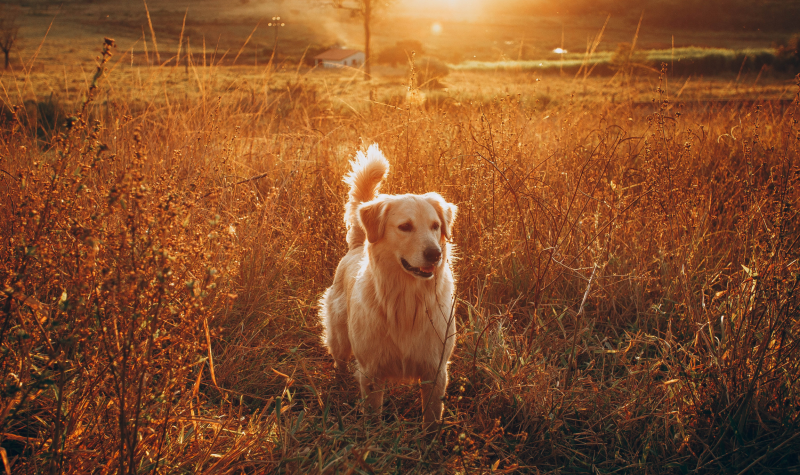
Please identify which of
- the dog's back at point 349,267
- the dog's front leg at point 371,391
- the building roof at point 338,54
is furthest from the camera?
the building roof at point 338,54

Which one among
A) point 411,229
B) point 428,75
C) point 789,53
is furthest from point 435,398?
point 789,53

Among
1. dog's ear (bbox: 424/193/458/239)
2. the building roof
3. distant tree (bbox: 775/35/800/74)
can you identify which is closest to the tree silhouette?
the building roof

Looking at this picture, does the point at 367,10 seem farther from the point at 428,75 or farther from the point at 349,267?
the point at 349,267

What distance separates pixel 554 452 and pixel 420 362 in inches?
29.5

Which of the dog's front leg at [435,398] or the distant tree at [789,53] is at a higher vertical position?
the distant tree at [789,53]

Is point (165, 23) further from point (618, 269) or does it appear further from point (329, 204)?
point (618, 269)

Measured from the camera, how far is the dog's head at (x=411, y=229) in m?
2.23

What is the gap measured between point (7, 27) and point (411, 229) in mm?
7684

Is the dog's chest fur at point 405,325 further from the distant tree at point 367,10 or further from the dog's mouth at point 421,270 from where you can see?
the distant tree at point 367,10

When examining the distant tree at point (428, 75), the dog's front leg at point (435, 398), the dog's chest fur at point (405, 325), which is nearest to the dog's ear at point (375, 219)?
the dog's chest fur at point (405, 325)

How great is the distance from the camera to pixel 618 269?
3273 mm

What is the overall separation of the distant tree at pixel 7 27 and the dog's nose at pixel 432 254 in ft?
17.7

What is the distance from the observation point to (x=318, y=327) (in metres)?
3.26

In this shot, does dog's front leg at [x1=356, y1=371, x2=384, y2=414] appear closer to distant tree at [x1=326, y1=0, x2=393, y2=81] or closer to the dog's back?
the dog's back
